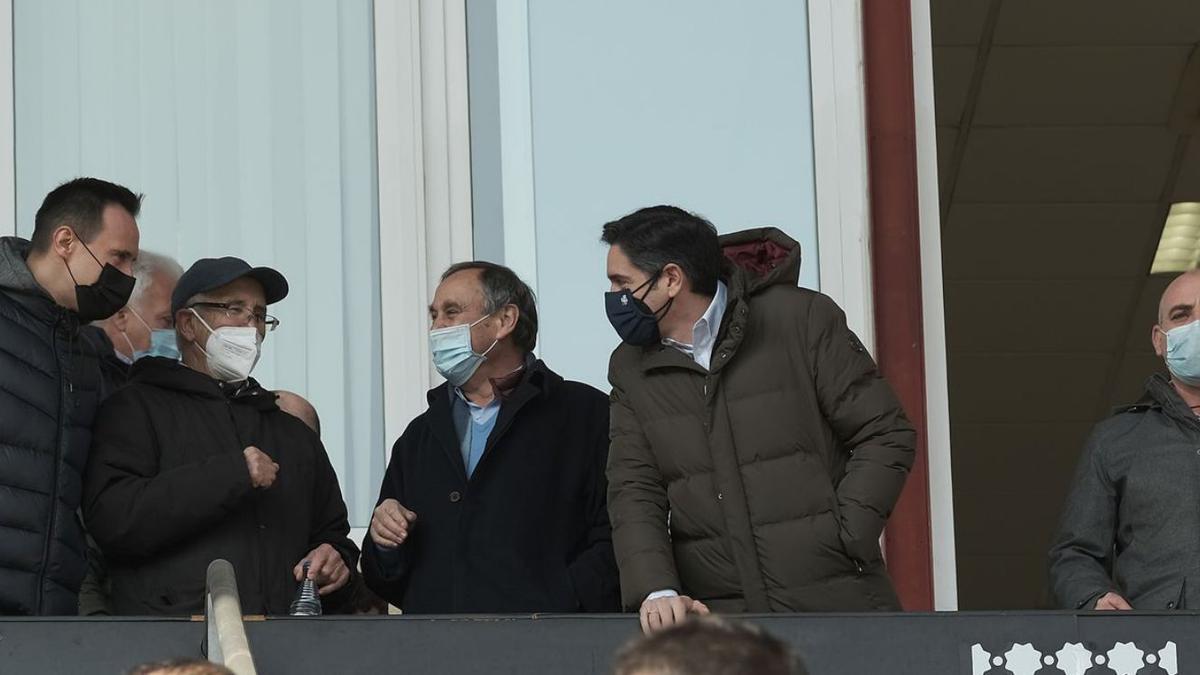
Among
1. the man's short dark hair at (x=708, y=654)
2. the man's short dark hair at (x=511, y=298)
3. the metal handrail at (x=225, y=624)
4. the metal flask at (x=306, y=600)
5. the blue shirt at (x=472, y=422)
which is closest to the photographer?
the man's short dark hair at (x=708, y=654)

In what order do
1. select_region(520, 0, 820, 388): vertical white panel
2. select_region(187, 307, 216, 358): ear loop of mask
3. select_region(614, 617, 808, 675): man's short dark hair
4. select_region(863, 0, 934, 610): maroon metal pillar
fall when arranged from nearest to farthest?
1. select_region(614, 617, 808, 675): man's short dark hair
2. select_region(187, 307, 216, 358): ear loop of mask
3. select_region(863, 0, 934, 610): maroon metal pillar
4. select_region(520, 0, 820, 388): vertical white panel

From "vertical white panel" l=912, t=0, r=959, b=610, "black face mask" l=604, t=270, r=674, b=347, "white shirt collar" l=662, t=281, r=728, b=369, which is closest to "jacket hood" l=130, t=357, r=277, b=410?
"black face mask" l=604, t=270, r=674, b=347

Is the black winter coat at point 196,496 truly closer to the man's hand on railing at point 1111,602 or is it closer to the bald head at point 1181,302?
the man's hand on railing at point 1111,602

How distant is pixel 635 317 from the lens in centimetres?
599

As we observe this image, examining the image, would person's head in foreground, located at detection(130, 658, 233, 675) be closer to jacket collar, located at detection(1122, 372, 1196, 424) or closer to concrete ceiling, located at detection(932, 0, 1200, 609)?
jacket collar, located at detection(1122, 372, 1196, 424)

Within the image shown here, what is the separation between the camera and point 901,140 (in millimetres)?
8047

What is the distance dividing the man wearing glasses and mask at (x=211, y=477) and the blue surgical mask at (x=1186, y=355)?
7.01 feet

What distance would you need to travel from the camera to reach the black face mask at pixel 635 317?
599 cm

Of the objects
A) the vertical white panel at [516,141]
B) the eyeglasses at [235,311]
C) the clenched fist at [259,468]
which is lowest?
the clenched fist at [259,468]

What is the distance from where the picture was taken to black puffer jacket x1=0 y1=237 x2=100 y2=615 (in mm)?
5598

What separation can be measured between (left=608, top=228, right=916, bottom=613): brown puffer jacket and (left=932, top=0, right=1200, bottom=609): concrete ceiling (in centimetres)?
563

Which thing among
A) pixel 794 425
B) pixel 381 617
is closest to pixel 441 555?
pixel 381 617

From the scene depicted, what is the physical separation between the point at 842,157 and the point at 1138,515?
2.32 metres

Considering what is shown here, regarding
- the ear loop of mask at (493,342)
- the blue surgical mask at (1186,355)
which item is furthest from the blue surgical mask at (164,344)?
the blue surgical mask at (1186,355)
